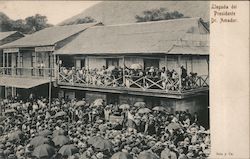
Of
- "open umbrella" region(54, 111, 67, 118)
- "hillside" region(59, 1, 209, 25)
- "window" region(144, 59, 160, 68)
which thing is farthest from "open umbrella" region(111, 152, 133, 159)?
"window" region(144, 59, 160, 68)

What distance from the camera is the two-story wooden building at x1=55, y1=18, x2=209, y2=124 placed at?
7066mm

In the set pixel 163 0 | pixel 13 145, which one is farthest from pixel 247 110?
pixel 13 145

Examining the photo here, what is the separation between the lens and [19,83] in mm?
8656

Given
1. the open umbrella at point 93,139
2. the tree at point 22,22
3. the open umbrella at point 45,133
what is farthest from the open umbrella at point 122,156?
the tree at point 22,22

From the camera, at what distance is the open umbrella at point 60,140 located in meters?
5.83

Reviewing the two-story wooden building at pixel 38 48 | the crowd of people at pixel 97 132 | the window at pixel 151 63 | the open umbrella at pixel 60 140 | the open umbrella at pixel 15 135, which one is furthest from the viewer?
the two-story wooden building at pixel 38 48

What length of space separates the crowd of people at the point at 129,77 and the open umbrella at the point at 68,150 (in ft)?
7.90

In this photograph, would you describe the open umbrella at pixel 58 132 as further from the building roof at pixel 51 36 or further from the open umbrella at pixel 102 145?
the building roof at pixel 51 36

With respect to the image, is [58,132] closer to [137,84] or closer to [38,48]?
[137,84]

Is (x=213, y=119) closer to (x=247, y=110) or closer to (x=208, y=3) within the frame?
(x=247, y=110)

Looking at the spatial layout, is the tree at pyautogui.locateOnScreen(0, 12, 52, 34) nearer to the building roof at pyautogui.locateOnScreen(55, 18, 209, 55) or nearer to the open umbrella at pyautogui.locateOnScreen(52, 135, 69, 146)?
the building roof at pyautogui.locateOnScreen(55, 18, 209, 55)

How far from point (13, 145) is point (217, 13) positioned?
3798 mm

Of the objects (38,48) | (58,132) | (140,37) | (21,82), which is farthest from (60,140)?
(38,48)

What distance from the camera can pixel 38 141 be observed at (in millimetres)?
5816
